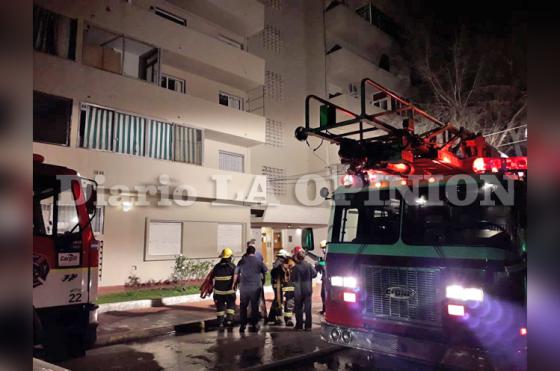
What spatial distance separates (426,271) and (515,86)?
18588 mm

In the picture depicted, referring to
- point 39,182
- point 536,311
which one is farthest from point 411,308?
point 39,182

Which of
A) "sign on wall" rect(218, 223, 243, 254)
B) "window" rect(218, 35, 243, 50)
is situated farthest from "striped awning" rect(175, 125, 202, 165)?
"window" rect(218, 35, 243, 50)

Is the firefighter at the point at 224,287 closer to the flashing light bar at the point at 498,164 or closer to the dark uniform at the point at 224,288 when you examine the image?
the dark uniform at the point at 224,288

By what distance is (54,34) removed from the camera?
40.2 ft

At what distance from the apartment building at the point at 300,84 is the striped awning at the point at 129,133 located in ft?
21.7

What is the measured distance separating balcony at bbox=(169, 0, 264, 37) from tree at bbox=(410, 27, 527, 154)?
945 centimetres

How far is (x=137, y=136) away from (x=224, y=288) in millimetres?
7151

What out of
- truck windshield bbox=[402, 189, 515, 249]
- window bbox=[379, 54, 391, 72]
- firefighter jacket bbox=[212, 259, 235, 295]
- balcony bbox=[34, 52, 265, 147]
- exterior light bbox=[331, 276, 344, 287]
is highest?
window bbox=[379, 54, 391, 72]

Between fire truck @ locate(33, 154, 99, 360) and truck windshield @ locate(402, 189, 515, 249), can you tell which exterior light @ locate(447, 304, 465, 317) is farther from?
fire truck @ locate(33, 154, 99, 360)

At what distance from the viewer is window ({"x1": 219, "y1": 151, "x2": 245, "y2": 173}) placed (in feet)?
58.5

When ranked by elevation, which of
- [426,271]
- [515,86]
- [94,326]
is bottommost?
[94,326]

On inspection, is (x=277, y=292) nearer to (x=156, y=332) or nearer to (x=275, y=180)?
(x=156, y=332)

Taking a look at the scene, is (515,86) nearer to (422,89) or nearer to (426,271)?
(422,89)

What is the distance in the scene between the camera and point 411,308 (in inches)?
190
